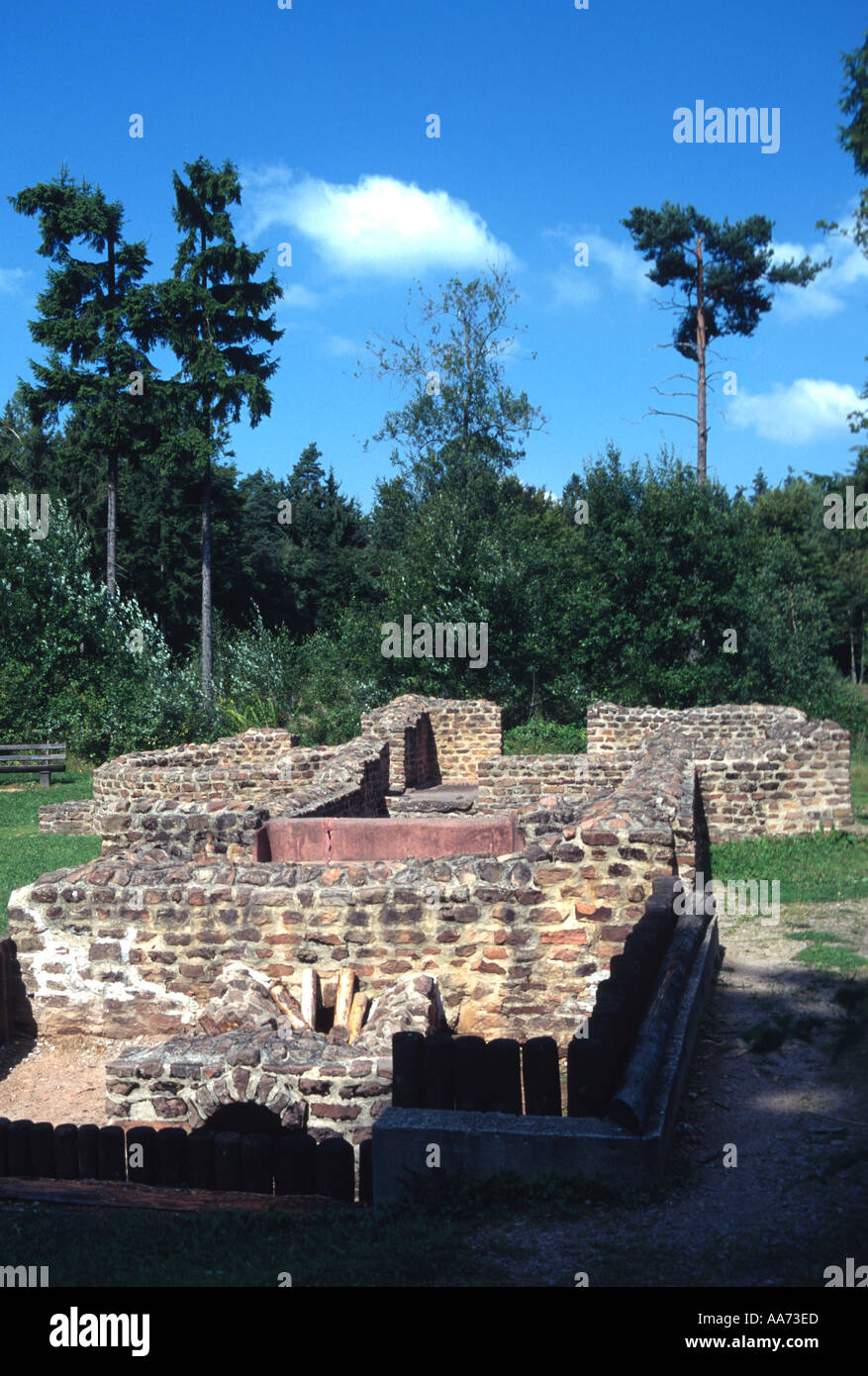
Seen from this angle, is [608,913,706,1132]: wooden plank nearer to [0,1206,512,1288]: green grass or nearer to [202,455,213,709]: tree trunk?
[0,1206,512,1288]: green grass

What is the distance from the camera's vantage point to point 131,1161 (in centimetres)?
461

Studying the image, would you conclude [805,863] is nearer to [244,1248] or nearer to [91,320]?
[244,1248]

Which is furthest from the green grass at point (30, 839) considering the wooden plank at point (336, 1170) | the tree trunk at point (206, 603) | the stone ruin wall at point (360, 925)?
the wooden plank at point (336, 1170)

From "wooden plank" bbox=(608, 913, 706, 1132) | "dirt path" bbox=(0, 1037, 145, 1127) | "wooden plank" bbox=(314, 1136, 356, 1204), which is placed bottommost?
"dirt path" bbox=(0, 1037, 145, 1127)

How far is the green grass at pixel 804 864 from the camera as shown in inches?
400

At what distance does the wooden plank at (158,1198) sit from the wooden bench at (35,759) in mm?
20309

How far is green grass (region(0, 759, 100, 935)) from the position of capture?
12.1m

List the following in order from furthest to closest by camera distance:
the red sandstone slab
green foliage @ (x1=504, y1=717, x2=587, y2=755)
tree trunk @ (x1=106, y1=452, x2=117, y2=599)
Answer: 1. tree trunk @ (x1=106, y1=452, x2=117, y2=599)
2. green foliage @ (x1=504, y1=717, x2=587, y2=755)
3. the red sandstone slab

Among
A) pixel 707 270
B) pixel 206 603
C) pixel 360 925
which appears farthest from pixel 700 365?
pixel 360 925

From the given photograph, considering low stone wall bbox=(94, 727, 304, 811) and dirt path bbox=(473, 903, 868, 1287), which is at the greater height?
low stone wall bbox=(94, 727, 304, 811)

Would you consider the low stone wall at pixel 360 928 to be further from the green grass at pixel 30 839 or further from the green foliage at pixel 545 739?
the green foliage at pixel 545 739

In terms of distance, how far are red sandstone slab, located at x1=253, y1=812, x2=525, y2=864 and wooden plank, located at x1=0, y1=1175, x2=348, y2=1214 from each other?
3.47 m

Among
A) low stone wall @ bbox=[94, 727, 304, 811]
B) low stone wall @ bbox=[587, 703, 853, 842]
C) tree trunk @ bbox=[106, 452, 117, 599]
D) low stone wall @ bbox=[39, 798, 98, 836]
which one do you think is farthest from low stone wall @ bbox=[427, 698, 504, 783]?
tree trunk @ bbox=[106, 452, 117, 599]

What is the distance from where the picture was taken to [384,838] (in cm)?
834
